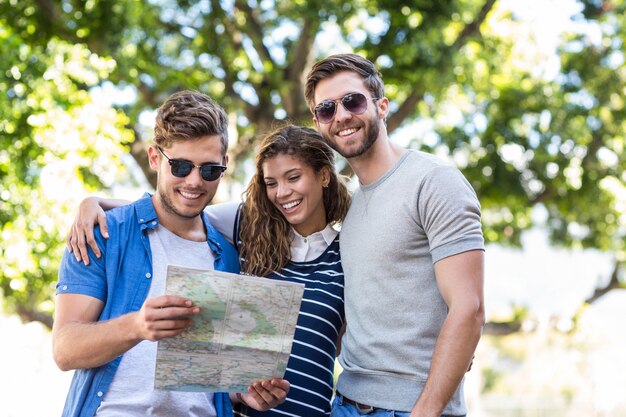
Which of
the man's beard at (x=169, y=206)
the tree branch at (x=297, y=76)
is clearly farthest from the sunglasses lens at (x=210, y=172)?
the tree branch at (x=297, y=76)

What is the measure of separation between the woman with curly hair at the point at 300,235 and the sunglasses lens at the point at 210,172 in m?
0.42

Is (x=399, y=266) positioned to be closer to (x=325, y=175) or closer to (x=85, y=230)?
(x=325, y=175)

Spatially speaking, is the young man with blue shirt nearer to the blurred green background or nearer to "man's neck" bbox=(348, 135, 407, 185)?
"man's neck" bbox=(348, 135, 407, 185)

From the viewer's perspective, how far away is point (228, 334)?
243 cm

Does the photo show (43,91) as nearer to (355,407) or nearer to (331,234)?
(331,234)

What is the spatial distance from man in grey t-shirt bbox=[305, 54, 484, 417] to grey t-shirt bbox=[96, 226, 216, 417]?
2.02 feet

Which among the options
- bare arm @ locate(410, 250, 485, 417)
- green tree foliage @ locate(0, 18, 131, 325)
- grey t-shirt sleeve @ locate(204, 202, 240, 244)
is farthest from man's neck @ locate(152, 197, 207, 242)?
green tree foliage @ locate(0, 18, 131, 325)

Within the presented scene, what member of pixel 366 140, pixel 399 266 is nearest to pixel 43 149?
pixel 366 140

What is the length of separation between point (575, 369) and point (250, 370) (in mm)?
43001

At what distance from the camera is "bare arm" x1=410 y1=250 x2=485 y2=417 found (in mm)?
2562

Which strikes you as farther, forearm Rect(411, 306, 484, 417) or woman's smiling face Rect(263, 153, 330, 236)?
woman's smiling face Rect(263, 153, 330, 236)

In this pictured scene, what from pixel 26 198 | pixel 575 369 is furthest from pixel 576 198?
pixel 575 369

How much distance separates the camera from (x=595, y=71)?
1088 cm

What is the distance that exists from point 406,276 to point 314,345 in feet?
1.86
